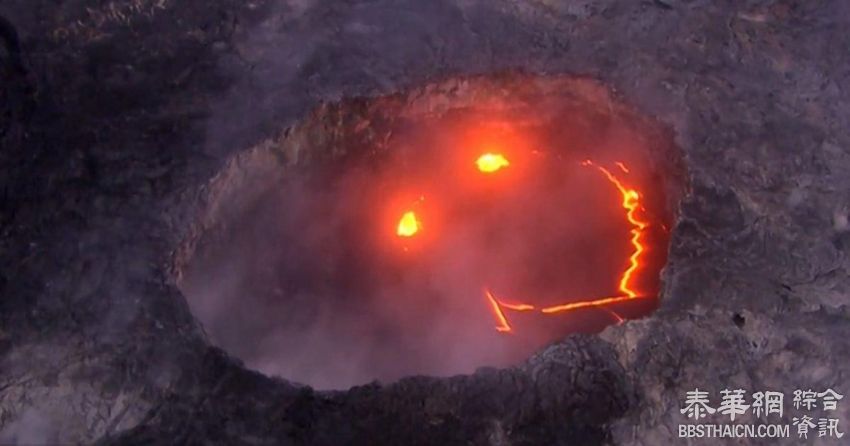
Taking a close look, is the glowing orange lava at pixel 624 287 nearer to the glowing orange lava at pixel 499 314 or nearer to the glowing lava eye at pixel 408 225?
the glowing orange lava at pixel 499 314

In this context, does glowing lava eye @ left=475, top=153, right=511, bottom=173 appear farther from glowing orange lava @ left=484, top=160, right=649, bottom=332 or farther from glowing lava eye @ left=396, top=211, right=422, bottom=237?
Result: glowing orange lava @ left=484, top=160, right=649, bottom=332

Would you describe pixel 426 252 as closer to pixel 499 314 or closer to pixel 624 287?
pixel 499 314

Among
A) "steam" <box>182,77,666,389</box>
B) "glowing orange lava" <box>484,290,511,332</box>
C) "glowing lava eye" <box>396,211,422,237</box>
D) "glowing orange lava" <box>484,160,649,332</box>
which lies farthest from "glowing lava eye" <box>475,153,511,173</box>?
"glowing orange lava" <box>484,290,511,332</box>

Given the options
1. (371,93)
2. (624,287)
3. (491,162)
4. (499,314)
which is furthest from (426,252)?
(624,287)

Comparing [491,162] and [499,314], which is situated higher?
[491,162]

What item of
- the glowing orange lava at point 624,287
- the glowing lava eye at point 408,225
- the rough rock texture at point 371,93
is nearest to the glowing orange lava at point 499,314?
the glowing orange lava at point 624,287
